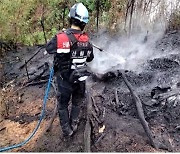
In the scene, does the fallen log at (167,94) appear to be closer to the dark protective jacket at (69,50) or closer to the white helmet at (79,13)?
the dark protective jacket at (69,50)

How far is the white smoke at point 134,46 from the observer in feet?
27.5

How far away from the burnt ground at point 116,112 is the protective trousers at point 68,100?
0.19 meters

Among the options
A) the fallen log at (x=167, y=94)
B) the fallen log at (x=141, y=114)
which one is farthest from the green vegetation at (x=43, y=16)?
the fallen log at (x=141, y=114)

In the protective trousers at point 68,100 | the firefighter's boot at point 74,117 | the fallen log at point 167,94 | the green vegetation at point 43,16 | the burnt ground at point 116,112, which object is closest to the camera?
the burnt ground at point 116,112

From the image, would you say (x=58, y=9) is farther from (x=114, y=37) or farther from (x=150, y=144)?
(x=150, y=144)

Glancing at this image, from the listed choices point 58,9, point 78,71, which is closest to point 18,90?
point 78,71

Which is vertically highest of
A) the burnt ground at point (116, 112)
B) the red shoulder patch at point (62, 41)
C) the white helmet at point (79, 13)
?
the white helmet at point (79, 13)

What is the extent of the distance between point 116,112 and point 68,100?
1098 millimetres

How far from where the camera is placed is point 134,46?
30.8ft

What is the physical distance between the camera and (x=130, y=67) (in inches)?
321

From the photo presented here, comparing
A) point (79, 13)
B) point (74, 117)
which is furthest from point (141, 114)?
point (79, 13)

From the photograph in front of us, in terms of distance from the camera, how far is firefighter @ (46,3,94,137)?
17.2 ft

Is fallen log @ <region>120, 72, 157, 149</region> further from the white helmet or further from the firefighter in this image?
the white helmet

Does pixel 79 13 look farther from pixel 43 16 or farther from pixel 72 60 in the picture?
pixel 43 16
